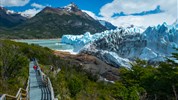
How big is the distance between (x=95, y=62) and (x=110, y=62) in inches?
159

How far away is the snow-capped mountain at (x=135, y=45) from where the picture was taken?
68.3 meters

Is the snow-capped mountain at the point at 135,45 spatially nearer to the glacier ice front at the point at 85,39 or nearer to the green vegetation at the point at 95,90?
the glacier ice front at the point at 85,39

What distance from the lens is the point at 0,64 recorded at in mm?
18938

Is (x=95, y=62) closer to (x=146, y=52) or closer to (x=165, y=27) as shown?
(x=146, y=52)

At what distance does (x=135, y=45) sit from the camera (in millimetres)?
78062

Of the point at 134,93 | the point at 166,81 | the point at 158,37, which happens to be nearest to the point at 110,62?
the point at 158,37

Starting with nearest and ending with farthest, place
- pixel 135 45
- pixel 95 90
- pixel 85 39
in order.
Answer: pixel 95 90
pixel 135 45
pixel 85 39

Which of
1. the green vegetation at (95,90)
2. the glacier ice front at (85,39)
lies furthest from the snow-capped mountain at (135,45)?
the green vegetation at (95,90)

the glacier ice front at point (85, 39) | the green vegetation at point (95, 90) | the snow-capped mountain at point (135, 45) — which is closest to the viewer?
the green vegetation at point (95, 90)

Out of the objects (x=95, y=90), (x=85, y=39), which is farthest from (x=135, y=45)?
(x=95, y=90)

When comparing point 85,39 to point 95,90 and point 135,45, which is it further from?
point 95,90

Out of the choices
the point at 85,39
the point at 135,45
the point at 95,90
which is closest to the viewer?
the point at 95,90

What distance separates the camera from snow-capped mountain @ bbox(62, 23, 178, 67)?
6831 centimetres

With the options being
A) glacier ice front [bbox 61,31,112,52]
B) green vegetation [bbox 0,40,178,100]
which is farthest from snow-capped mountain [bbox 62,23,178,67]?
green vegetation [bbox 0,40,178,100]
